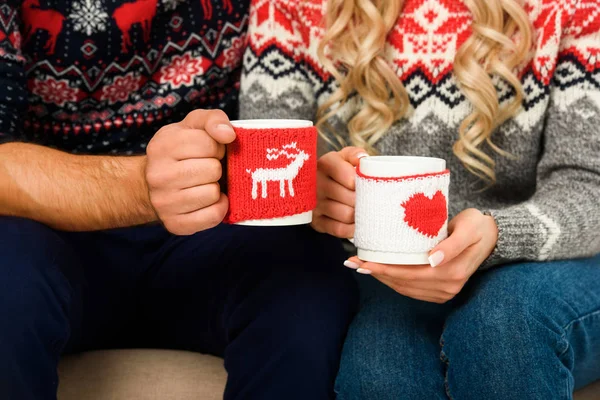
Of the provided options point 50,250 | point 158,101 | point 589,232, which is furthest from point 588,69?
point 50,250

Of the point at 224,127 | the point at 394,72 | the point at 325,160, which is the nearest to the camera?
the point at 224,127

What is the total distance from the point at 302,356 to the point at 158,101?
63cm

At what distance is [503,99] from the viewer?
49.4 inches

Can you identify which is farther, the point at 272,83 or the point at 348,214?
the point at 272,83

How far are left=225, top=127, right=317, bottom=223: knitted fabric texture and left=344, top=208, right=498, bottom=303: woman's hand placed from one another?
5.6 inches

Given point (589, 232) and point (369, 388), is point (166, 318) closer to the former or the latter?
point (369, 388)

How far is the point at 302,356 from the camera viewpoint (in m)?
0.97

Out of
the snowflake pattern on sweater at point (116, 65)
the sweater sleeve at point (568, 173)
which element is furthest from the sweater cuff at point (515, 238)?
the snowflake pattern on sweater at point (116, 65)

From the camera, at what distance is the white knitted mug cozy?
870 mm

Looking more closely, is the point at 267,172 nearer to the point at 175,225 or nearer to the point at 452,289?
the point at 175,225

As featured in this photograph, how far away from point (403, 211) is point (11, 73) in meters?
0.75

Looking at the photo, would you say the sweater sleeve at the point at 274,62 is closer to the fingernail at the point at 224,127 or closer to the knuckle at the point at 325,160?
the knuckle at the point at 325,160

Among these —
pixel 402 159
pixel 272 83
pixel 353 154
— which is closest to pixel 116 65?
pixel 272 83

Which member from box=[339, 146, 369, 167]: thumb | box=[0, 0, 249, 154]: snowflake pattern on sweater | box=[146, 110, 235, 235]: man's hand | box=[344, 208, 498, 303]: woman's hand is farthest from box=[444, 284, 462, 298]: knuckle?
box=[0, 0, 249, 154]: snowflake pattern on sweater
